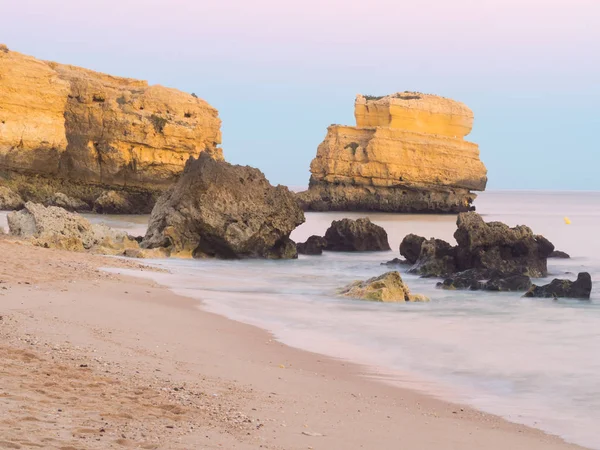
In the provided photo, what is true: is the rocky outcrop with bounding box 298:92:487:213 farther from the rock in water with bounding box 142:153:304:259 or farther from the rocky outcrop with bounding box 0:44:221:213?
the rock in water with bounding box 142:153:304:259

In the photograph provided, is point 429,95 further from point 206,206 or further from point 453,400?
point 453,400

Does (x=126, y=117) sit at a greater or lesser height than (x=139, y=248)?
greater

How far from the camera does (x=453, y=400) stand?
596cm

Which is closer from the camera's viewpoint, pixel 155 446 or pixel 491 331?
pixel 155 446

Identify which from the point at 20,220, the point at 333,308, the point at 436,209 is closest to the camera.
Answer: the point at 333,308

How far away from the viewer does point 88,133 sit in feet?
115

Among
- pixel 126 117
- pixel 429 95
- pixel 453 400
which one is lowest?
pixel 453 400

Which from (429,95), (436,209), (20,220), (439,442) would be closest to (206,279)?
(20,220)

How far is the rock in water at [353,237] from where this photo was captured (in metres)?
21.6

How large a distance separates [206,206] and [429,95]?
1722 inches

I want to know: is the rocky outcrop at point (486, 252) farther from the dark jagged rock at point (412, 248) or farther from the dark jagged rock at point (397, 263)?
the dark jagged rock at point (397, 263)

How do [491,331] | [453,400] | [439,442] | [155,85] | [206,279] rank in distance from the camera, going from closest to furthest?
[439,442] < [453,400] < [491,331] < [206,279] < [155,85]

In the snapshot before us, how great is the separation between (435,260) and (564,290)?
376 cm

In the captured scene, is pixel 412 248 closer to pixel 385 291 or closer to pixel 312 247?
pixel 312 247
